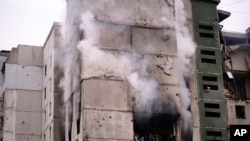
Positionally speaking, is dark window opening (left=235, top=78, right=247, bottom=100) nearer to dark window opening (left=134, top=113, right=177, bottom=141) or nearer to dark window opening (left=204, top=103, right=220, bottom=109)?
dark window opening (left=204, top=103, right=220, bottom=109)

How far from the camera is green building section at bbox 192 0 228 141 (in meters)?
34.8

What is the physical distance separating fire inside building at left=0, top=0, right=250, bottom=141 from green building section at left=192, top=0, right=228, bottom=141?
0.23ft

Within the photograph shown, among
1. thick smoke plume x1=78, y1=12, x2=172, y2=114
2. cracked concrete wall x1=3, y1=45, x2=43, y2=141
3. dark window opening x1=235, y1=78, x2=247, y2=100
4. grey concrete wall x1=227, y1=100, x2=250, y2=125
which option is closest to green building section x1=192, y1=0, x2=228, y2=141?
grey concrete wall x1=227, y1=100, x2=250, y2=125

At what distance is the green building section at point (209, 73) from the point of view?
114 feet

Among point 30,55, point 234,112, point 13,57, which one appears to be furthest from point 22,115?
point 234,112

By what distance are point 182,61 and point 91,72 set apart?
725cm

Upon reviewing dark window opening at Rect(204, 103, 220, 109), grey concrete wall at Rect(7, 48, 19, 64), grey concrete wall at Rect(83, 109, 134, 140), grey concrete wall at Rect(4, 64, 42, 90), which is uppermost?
grey concrete wall at Rect(7, 48, 19, 64)

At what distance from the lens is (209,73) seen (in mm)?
36000

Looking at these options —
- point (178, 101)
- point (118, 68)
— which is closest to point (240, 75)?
point (178, 101)

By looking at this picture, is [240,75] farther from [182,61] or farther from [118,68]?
[118,68]

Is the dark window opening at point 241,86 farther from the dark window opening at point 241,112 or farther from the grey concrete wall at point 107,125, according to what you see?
the grey concrete wall at point 107,125

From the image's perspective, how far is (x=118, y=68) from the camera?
106 ft

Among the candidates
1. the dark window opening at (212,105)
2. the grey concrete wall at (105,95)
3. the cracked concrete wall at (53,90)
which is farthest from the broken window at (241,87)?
the cracked concrete wall at (53,90)

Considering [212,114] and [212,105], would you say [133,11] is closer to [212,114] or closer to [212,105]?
[212,105]
